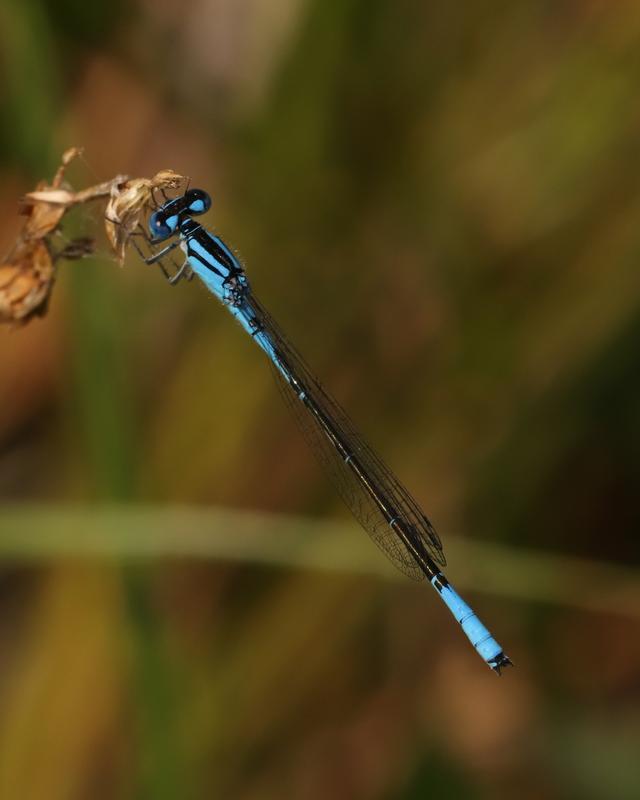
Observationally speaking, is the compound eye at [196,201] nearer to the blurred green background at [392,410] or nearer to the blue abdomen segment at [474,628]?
the blurred green background at [392,410]

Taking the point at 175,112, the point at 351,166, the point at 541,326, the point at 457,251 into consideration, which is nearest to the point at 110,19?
the point at 175,112

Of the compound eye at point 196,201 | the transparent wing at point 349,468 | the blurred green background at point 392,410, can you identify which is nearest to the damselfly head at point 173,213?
the compound eye at point 196,201

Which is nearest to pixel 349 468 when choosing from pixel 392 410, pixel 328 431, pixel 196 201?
pixel 328 431

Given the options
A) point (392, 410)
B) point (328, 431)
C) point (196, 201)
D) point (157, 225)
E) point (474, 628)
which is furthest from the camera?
point (392, 410)

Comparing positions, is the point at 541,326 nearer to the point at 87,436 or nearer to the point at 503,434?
the point at 503,434

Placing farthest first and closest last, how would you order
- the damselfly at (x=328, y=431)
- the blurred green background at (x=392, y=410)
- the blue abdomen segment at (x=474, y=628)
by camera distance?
the blurred green background at (x=392, y=410), the blue abdomen segment at (x=474, y=628), the damselfly at (x=328, y=431)

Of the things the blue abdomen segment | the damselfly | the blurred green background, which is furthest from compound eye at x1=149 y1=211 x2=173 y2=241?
the blue abdomen segment

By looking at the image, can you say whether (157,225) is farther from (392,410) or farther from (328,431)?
(392,410)
